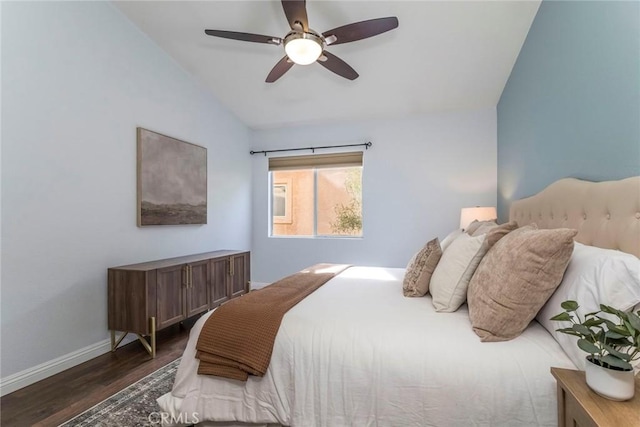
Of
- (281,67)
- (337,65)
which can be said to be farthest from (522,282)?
(281,67)

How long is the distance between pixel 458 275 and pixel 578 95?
126 cm

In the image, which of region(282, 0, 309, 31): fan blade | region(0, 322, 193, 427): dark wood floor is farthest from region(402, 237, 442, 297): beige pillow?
region(0, 322, 193, 427): dark wood floor

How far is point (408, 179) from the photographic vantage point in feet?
13.0

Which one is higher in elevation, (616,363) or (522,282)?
(522,282)

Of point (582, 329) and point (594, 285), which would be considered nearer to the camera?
point (582, 329)

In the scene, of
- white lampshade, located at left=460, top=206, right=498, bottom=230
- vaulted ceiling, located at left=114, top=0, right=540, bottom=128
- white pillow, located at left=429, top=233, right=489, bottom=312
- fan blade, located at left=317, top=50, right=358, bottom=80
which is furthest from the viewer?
white lampshade, located at left=460, top=206, right=498, bottom=230

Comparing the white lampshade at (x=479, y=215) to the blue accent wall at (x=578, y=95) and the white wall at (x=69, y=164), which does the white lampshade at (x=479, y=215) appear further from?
the white wall at (x=69, y=164)

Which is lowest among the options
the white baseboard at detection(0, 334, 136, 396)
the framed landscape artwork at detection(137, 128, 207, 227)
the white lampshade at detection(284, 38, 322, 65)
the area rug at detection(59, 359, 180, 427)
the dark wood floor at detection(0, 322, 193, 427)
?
the dark wood floor at detection(0, 322, 193, 427)

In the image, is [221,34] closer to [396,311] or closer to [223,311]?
[223,311]

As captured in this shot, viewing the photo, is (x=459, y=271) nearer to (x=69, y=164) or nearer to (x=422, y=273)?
(x=422, y=273)

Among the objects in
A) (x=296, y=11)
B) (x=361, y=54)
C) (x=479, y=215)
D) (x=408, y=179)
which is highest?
(x=361, y=54)

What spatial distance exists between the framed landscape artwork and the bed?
6.28 feet

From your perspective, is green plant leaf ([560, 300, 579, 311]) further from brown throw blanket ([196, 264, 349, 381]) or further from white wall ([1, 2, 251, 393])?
white wall ([1, 2, 251, 393])

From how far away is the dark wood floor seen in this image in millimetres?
1709
